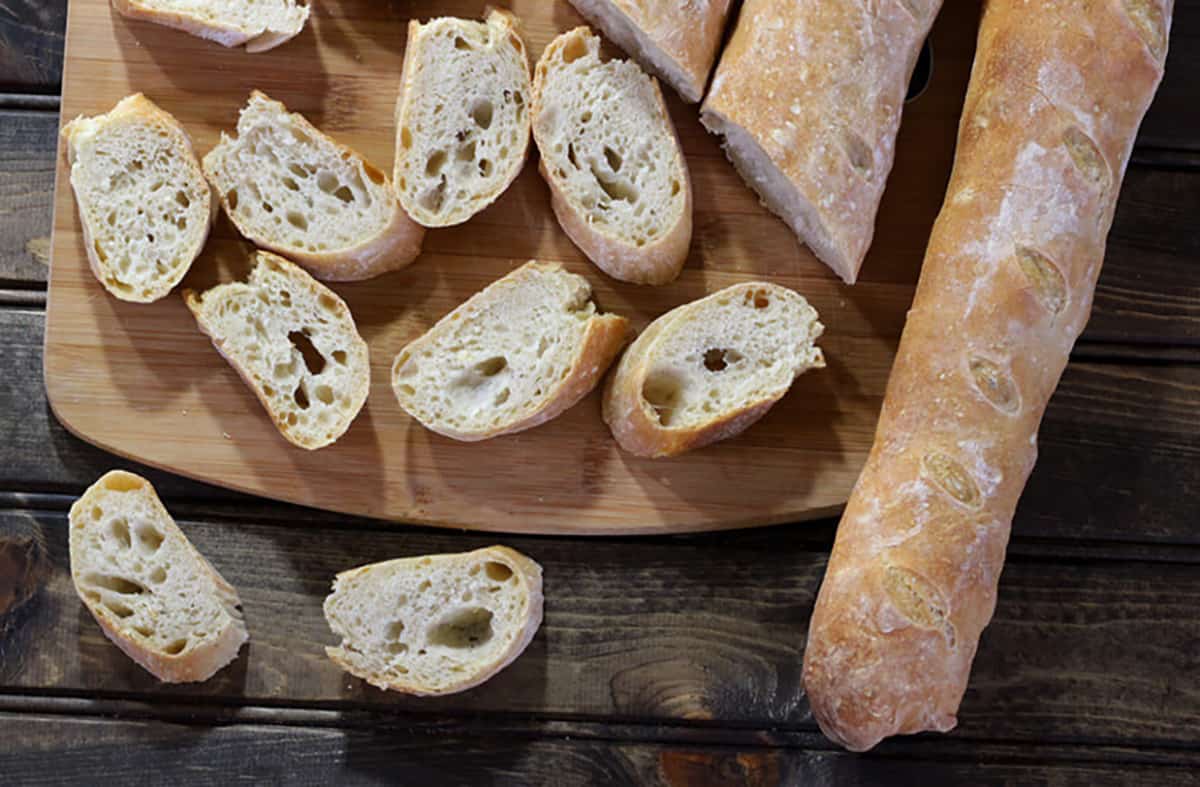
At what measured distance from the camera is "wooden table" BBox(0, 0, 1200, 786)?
271 centimetres

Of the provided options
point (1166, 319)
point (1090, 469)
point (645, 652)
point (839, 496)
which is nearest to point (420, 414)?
point (645, 652)

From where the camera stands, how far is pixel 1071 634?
9.15ft

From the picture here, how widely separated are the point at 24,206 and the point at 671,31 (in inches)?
62.5

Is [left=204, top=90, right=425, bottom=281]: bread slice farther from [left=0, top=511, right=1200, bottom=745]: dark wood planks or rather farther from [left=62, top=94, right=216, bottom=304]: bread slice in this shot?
[left=0, top=511, right=1200, bottom=745]: dark wood planks

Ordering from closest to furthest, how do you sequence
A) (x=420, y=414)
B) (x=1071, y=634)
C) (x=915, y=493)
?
(x=915, y=493) → (x=420, y=414) → (x=1071, y=634)

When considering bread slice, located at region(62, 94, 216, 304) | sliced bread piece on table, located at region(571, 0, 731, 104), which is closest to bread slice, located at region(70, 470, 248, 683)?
bread slice, located at region(62, 94, 216, 304)

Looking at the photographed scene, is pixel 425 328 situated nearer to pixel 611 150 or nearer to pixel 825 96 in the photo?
pixel 611 150

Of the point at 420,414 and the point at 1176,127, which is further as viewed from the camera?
the point at 1176,127

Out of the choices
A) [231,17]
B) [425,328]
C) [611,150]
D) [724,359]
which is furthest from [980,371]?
[231,17]

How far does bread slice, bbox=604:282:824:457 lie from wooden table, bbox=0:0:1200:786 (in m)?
0.35

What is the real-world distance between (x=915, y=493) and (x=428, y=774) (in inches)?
50.6

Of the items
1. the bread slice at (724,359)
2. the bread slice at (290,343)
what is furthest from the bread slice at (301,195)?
the bread slice at (724,359)

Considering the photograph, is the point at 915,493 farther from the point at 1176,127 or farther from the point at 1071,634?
the point at 1176,127

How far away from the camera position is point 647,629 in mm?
2746
